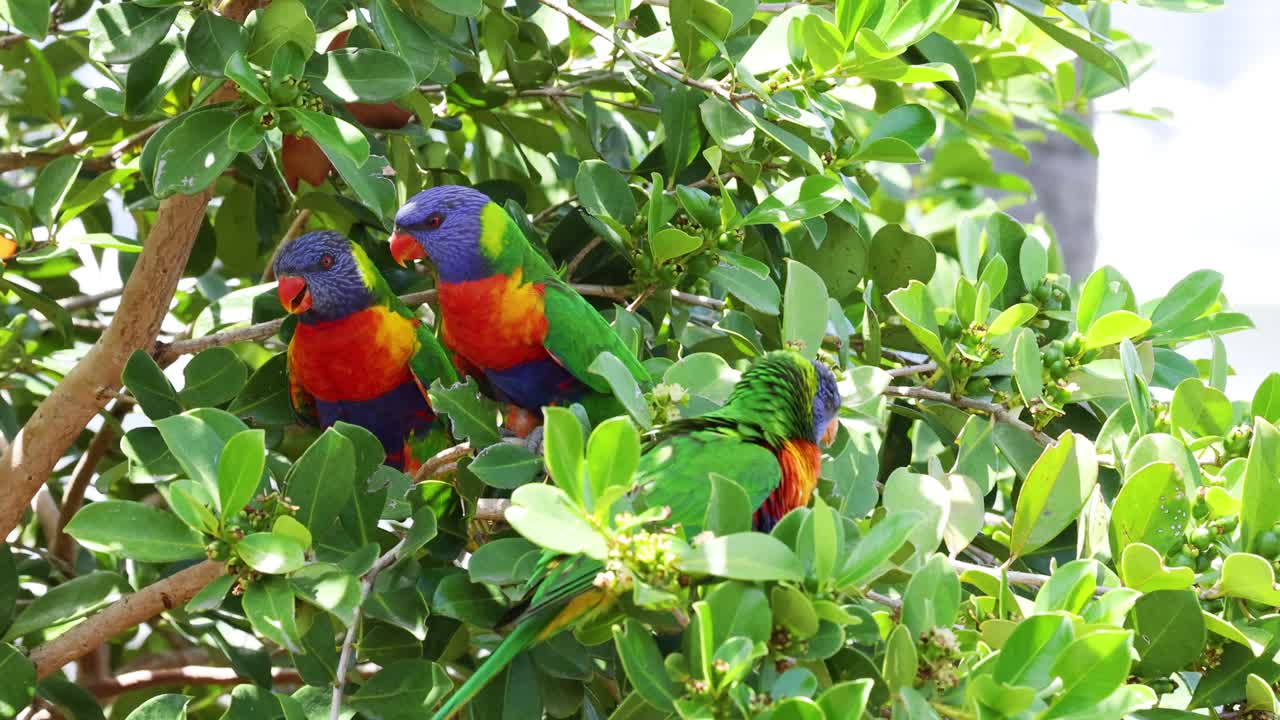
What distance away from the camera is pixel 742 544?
2.93 feet

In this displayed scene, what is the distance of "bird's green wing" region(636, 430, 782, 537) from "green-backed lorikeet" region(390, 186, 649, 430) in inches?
13.5

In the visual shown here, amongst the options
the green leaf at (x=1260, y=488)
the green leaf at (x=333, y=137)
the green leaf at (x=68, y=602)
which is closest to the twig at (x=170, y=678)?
the green leaf at (x=68, y=602)

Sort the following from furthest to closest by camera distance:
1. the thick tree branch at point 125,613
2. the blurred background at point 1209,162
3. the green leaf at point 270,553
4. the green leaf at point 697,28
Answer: the blurred background at point 1209,162 → the green leaf at point 697,28 → the thick tree branch at point 125,613 → the green leaf at point 270,553

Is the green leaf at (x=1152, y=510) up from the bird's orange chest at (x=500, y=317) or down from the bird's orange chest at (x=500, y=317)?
up

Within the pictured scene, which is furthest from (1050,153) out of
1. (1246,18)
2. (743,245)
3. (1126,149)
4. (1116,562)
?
(1116,562)

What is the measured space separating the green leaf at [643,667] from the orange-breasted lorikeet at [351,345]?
986 millimetres

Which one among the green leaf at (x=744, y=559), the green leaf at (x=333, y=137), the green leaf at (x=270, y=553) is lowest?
the green leaf at (x=270, y=553)

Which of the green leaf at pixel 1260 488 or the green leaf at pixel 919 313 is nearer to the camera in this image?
the green leaf at pixel 1260 488

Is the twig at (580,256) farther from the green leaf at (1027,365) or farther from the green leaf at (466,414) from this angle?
the green leaf at (1027,365)

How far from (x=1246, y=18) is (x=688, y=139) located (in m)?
5.98

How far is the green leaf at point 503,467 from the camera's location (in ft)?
4.06

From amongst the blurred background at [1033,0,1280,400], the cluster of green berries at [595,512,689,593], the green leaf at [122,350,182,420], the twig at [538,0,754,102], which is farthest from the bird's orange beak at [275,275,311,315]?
the blurred background at [1033,0,1280,400]

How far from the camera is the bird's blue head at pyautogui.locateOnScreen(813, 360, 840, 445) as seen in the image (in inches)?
57.2

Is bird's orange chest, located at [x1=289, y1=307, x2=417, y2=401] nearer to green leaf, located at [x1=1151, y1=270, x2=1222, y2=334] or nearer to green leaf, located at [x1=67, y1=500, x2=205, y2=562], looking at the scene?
green leaf, located at [x1=67, y1=500, x2=205, y2=562]
